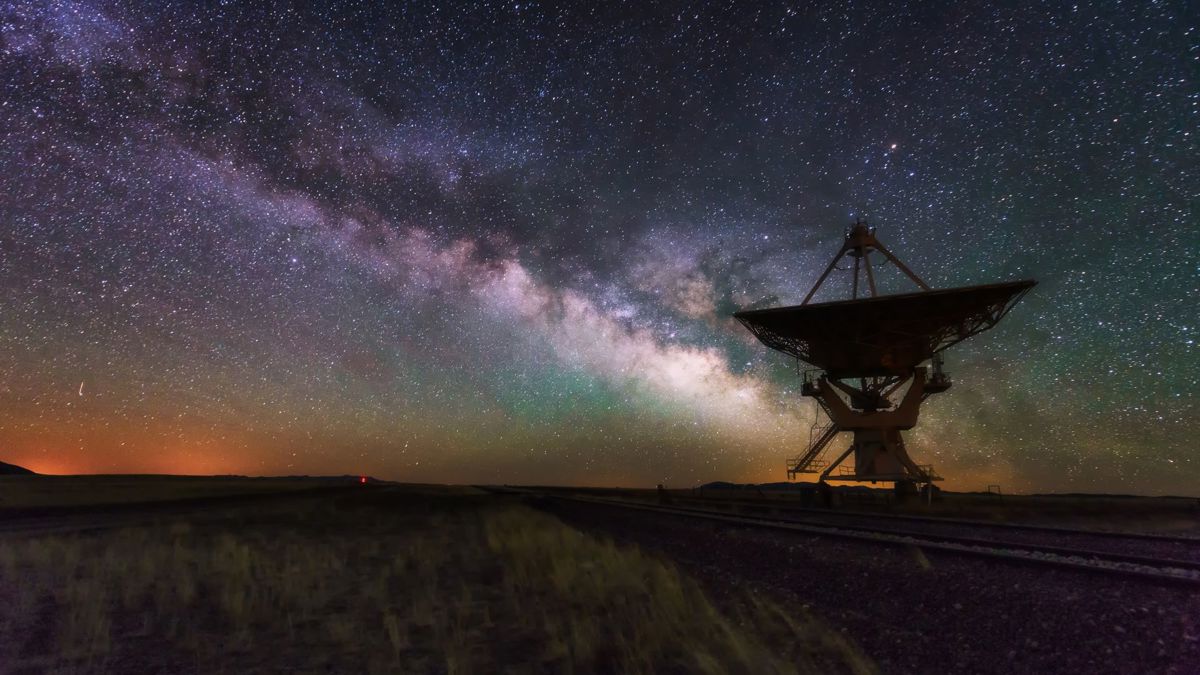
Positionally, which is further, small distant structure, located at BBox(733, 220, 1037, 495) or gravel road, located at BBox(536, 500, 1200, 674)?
small distant structure, located at BBox(733, 220, 1037, 495)

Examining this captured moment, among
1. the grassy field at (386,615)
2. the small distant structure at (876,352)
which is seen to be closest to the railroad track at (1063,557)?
the grassy field at (386,615)

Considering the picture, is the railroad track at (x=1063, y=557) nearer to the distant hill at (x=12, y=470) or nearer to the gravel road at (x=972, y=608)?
the gravel road at (x=972, y=608)

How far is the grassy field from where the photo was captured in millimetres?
4441

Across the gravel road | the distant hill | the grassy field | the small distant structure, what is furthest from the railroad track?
the distant hill

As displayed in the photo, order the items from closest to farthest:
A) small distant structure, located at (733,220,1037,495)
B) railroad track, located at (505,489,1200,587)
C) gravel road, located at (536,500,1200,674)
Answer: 1. gravel road, located at (536,500,1200,674)
2. railroad track, located at (505,489,1200,587)
3. small distant structure, located at (733,220,1037,495)

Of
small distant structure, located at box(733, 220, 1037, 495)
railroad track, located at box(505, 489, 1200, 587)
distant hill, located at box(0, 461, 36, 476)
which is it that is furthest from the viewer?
distant hill, located at box(0, 461, 36, 476)

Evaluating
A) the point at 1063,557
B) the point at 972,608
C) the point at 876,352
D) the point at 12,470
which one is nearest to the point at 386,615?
the point at 972,608

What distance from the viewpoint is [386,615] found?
18.7 feet

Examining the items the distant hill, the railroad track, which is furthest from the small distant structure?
the distant hill

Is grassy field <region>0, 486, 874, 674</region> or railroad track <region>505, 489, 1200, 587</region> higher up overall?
railroad track <region>505, 489, 1200, 587</region>

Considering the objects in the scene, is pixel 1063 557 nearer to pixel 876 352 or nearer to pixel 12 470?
pixel 876 352

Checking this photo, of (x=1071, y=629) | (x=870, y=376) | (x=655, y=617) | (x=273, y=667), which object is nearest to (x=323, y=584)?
(x=273, y=667)

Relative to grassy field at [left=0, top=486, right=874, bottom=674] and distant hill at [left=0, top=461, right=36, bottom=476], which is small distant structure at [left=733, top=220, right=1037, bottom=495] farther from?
distant hill at [left=0, top=461, right=36, bottom=476]

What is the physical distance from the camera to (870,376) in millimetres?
26000
